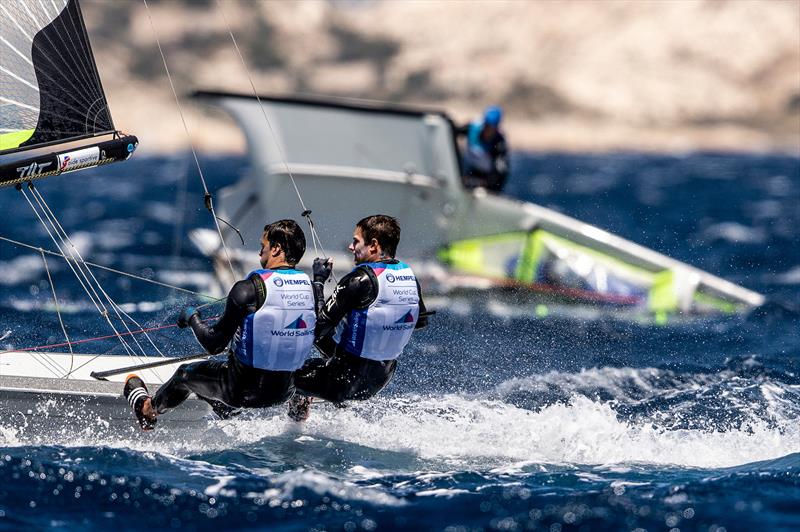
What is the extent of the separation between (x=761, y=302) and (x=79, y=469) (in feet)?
25.2

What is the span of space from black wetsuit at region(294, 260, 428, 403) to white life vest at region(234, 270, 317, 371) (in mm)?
269

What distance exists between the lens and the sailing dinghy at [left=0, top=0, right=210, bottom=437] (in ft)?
20.6

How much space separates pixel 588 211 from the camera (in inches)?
854

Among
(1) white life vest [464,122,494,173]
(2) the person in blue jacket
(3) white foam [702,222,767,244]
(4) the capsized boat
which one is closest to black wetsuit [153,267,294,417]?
(4) the capsized boat

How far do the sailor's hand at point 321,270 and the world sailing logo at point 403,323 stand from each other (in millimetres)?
454

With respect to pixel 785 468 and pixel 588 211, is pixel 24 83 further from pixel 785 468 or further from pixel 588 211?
pixel 588 211

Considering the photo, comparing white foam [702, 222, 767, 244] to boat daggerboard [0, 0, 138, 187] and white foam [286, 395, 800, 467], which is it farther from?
boat daggerboard [0, 0, 138, 187]

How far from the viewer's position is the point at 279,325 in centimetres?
587

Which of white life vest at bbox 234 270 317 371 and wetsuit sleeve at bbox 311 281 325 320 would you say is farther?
wetsuit sleeve at bbox 311 281 325 320

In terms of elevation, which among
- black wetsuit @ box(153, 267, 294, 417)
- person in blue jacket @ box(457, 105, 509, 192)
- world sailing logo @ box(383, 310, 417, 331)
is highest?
person in blue jacket @ box(457, 105, 509, 192)

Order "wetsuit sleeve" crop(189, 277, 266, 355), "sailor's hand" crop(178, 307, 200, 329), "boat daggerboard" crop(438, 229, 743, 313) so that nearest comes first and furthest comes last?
"wetsuit sleeve" crop(189, 277, 266, 355)
"sailor's hand" crop(178, 307, 200, 329)
"boat daggerboard" crop(438, 229, 743, 313)

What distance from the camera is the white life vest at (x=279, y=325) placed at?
5.84 metres

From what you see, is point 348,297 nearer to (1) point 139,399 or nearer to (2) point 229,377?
(2) point 229,377

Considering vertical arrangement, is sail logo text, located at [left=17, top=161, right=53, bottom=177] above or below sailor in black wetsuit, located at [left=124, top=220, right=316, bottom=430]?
above
